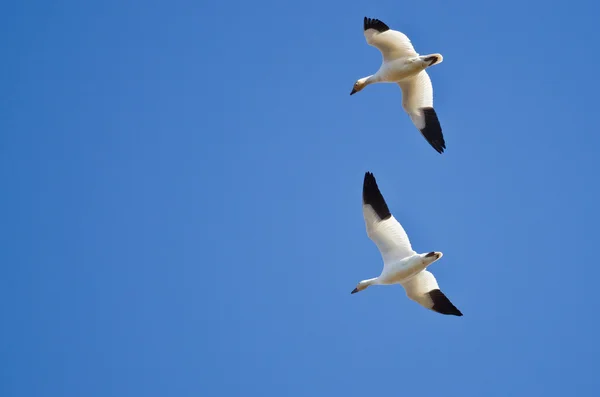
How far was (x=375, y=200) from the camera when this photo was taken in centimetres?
1481

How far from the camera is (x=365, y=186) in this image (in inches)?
589

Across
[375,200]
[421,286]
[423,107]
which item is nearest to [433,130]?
[423,107]

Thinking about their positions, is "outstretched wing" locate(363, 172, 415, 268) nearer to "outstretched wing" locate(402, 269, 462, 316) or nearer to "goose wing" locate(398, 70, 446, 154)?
"outstretched wing" locate(402, 269, 462, 316)

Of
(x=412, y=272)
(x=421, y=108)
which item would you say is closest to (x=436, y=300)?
(x=412, y=272)

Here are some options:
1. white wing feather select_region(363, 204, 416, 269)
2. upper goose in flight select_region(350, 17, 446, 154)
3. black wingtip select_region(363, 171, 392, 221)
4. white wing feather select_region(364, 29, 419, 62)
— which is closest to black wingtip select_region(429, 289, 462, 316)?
white wing feather select_region(363, 204, 416, 269)

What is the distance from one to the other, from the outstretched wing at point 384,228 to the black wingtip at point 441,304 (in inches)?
43.7

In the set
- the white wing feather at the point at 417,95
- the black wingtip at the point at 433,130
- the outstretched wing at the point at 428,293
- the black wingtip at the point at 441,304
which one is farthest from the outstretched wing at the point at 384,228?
the white wing feather at the point at 417,95

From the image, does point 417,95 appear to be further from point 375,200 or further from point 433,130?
point 375,200

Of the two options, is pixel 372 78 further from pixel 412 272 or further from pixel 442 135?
pixel 412 272

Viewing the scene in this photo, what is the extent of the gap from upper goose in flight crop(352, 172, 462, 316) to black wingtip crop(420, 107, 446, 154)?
171 cm

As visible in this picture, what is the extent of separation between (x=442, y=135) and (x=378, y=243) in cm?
277

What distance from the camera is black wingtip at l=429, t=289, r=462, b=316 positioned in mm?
14928

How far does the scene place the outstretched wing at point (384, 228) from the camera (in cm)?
1473

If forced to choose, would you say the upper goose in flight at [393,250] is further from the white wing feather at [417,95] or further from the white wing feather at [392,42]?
the white wing feather at [392,42]
